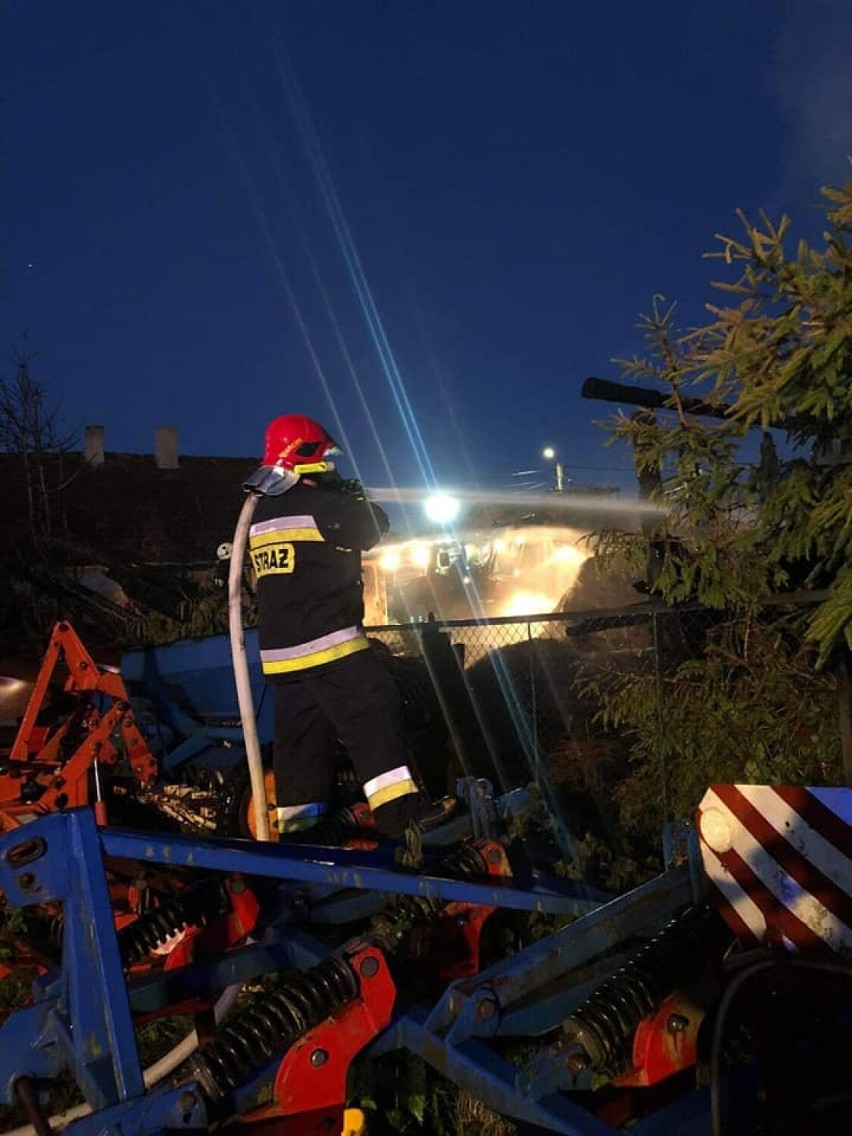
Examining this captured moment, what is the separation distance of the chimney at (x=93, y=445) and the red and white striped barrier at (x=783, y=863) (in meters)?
24.1

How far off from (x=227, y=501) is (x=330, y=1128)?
23581mm

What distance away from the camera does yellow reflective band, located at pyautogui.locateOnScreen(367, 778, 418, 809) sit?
3627mm

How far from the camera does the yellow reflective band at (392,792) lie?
3.63 metres

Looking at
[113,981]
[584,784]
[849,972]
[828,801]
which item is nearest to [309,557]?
[113,981]

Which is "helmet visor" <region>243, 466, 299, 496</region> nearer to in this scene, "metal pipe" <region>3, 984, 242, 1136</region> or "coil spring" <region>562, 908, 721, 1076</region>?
"metal pipe" <region>3, 984, 242, 1136</region>

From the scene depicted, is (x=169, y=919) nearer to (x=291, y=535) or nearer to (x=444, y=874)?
(x=444, y=874)

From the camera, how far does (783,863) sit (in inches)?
101

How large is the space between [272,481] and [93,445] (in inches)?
898

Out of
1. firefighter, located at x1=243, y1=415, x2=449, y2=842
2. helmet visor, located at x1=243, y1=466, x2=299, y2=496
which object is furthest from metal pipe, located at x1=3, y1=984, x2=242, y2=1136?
helmet visor, located at x1=243, y1=466, x2=299, y2=496

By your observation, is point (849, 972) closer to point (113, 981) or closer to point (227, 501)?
point (113, 981)

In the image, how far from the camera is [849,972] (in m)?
1.95

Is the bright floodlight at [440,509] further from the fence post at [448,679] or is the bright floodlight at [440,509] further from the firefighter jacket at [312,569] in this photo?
the firefighter jacket at [312,569]

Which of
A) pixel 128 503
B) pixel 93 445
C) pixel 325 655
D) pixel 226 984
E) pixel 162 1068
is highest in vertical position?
pixel 93 445

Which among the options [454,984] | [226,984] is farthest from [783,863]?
[226,984]
